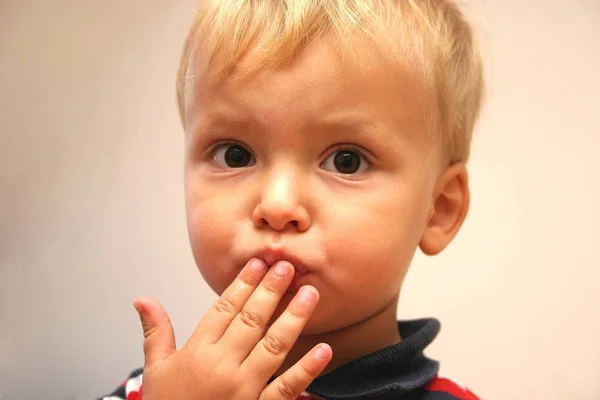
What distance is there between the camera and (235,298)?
60 centimetres

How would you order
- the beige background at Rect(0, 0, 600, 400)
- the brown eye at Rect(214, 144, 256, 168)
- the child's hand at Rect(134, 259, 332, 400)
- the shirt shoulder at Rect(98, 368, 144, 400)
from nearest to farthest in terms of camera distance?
the child's hand at Rect(134, 259, 332, 400)
the brown eye at Rect(214, 144, 256, 168)
the shirt shoulder at Rect(98, 368, 144, 400)
the beige background at Rect(0, 0, 600, 400)

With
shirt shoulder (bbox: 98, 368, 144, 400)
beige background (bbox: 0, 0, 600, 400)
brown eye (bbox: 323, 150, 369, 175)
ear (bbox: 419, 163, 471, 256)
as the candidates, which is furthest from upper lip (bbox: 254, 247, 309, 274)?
beige background (bbox: 0, 0, 600, 400)

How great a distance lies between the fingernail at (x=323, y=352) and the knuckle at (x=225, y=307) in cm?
10

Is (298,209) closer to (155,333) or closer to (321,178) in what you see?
(321,178)

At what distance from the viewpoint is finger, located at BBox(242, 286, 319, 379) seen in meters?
0.57

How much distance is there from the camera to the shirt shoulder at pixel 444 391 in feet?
2.42

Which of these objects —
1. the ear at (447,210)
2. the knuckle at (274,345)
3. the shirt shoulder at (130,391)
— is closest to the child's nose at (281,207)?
the knuckle at (274,345)

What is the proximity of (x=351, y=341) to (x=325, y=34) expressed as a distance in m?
0.37

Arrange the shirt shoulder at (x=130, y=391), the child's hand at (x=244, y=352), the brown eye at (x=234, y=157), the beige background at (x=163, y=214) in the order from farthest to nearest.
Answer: the beige background at (x=163, y=214) → the shirt shoulder at (x=130, y=391) → the brown eye at (x=234, y=157) → the child's hand at (x=244, y=352)

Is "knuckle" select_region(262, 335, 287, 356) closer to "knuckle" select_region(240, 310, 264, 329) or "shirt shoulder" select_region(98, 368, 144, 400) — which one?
"knuckle" select_region(240, 310, 264, 329)

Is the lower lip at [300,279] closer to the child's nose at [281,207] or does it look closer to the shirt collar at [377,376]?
the child's nose at [281,207]

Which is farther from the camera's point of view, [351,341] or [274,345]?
[351,341]

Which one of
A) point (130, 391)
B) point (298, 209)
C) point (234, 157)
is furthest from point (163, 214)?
point (298, 209)

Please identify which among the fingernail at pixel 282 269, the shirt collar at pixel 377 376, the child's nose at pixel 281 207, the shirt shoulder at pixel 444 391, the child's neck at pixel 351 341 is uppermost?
the child's nose at pixel 281 207
